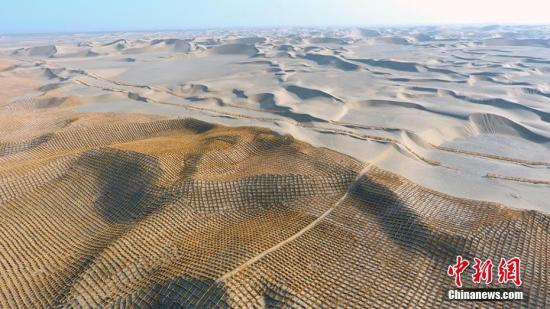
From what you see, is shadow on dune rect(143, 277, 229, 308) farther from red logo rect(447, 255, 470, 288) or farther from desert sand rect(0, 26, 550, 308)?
red logo rect(447, 255, 470, 288)

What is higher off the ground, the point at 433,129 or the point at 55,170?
the point at 55,170

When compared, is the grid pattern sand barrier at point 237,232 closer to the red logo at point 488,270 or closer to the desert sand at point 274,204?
the desert sand at point 274,204

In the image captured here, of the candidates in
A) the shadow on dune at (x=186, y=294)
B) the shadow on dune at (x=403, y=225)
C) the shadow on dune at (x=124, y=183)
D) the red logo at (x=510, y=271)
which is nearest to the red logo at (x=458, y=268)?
the shadow on dune at (x=403, y=225)

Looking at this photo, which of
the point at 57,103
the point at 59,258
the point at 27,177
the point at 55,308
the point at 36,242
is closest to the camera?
the point at 55,308

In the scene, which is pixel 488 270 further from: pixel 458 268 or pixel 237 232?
pixel 237 232

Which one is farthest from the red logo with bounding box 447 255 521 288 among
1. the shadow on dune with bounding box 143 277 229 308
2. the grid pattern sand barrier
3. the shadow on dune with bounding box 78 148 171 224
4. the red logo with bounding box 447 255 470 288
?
the shadow on dune with bounding box 78 148 171 224

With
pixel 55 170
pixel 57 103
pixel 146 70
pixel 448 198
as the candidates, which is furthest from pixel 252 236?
pixel 146 70

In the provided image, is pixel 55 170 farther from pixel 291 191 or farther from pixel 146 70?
pixel 146 70
